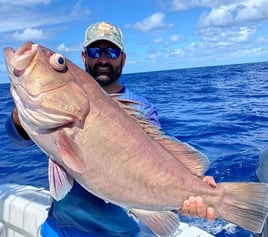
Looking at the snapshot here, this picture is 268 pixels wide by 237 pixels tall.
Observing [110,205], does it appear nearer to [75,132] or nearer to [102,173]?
[102,173]

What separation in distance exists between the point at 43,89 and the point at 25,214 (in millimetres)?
3015

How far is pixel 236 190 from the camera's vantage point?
2.75 meters

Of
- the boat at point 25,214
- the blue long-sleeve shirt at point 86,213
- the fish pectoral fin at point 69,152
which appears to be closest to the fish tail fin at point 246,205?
the blue long-sleeve shirt at point 86,213

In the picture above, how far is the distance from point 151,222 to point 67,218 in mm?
665

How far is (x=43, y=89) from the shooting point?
233 centimetres

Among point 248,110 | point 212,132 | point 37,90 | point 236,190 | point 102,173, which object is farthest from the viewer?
point 248,110

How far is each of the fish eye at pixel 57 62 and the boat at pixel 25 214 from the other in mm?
2794

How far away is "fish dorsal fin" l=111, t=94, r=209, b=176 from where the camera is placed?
2695mm

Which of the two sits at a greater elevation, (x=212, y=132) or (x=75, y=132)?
(x=75, y=132)

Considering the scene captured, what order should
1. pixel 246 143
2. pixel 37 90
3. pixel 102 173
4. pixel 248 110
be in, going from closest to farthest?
1. pixel 37 90
2. pixel 102 173
3. pixel 246 143
4. pixel 248 110

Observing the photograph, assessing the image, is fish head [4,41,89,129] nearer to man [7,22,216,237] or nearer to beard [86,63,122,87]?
man [7,22,216,237]

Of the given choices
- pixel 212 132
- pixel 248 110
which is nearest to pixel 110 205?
pixel 212 132

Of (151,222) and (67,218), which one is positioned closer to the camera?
(151,222)

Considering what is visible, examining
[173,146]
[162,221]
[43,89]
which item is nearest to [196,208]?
[162,221]
